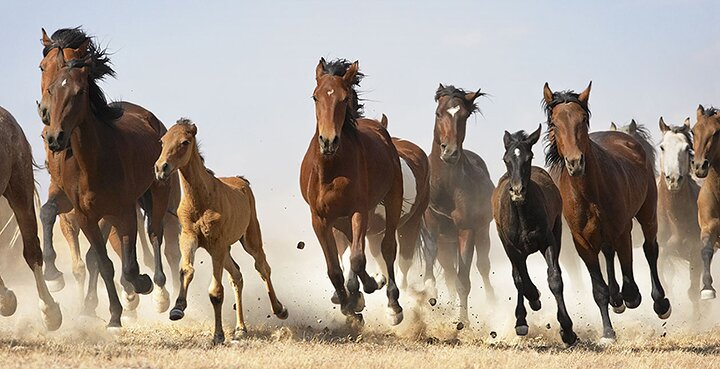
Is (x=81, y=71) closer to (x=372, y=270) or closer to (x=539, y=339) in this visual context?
(x=539, y=339)

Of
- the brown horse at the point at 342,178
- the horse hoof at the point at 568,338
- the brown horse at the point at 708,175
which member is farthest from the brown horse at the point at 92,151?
the brown horse at the point at 708,175

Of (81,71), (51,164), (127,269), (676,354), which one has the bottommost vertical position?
(676,354)

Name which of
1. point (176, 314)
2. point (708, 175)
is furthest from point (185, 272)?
point (708, 175)

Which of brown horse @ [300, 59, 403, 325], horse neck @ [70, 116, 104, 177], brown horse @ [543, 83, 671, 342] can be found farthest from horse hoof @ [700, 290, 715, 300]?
horse neck @ [70, 116, 104, 177]

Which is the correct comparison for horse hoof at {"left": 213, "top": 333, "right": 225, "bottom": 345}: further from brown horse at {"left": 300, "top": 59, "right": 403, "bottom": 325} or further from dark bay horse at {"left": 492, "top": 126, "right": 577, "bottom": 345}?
dark bay horse at {"left": 492, "top": 126, "right": 577, "bottom": 345}

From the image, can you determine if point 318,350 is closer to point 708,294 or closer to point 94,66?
point 94,66

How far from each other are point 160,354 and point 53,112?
2662mm

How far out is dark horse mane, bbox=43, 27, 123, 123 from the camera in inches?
450

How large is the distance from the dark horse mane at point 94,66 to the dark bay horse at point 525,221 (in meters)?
3.76

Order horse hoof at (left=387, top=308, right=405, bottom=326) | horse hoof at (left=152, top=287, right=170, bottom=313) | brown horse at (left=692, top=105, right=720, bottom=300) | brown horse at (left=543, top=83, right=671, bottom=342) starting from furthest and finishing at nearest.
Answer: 1. brown horse at (left=692, top=105, right=720, bottom=300)
2. horse hoof at (left=152, top=287, right=170, bottom=313)
3. horse hoof at (left=387, top=308, right=405, bottom=326)
4. brown horse at (left=543, top=83, right=671, bottom=342)

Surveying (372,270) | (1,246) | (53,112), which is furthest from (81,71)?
(372,270)

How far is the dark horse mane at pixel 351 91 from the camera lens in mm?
11688

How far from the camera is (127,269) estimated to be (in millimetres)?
11477

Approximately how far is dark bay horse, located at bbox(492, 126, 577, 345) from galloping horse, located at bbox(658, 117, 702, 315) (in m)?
3.94
